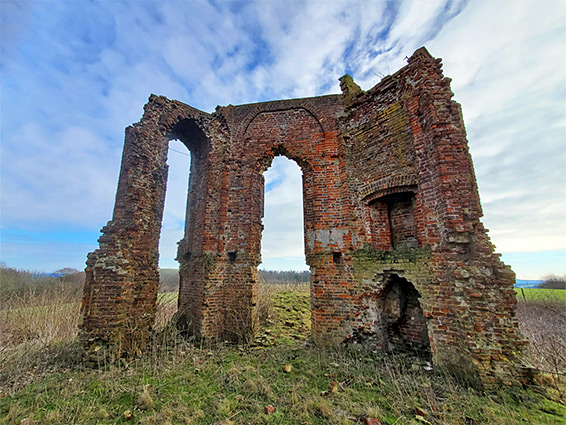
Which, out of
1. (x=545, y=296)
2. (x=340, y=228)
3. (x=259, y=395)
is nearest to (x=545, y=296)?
(x=545, y=296)

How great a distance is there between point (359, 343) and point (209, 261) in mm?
4423

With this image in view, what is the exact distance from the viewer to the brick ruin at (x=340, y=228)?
4.73m

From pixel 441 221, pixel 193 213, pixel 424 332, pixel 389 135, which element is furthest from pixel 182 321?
pixel 389 135

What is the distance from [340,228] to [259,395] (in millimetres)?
4241

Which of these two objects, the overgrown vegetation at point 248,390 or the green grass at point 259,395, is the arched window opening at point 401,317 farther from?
the green grass at point 259,395

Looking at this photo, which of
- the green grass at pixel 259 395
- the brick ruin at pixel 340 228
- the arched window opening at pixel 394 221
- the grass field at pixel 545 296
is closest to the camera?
the green grass at pixel 259 395

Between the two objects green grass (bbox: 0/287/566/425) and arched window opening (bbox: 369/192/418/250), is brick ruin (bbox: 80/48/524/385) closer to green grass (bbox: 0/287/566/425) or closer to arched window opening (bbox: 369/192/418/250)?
arched window opening (bbox: 369/192/418/250)

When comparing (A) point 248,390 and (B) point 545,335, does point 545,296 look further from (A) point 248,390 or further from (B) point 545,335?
(A) point 248,390

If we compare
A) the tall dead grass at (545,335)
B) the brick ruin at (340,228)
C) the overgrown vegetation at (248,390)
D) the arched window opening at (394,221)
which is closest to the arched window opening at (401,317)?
the brick ruin at (340,228)

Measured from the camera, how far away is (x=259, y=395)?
393cm

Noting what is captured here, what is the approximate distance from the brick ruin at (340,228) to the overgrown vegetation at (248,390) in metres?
0.55

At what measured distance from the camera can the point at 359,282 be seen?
6.32 m

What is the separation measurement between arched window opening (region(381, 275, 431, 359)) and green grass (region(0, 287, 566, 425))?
0.81m

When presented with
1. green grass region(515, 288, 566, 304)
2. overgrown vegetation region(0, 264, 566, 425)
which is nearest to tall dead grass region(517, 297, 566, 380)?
overgrown vegetation region(0, 264, 566, 425)
